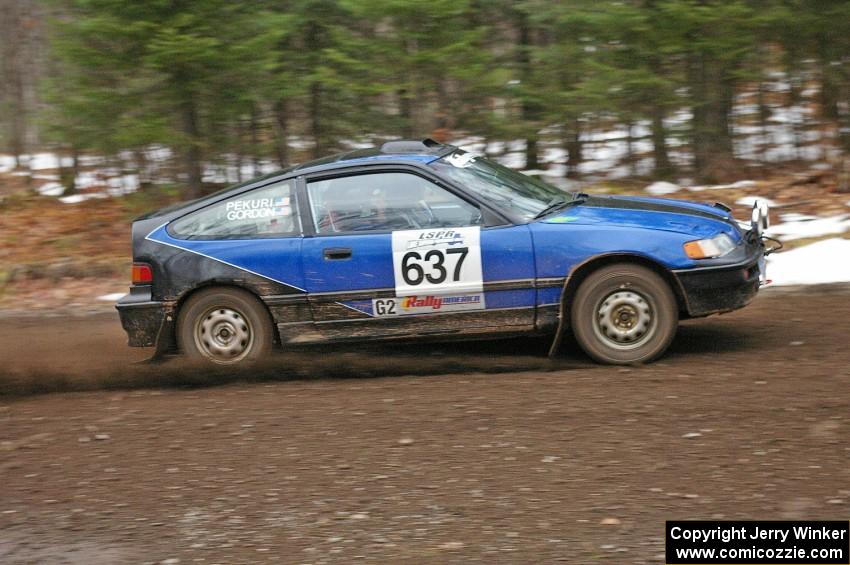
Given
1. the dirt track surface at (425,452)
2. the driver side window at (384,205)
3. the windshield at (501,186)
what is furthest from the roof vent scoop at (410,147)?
the dirt track surface at (425,452)

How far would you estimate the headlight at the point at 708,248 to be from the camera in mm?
6422

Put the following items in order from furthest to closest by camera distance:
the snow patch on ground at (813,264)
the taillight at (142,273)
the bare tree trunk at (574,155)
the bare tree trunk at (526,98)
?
the bare tree trunk at (574,155), the bare tree trunk at (526,98), the snow patch on ground at (813,264), the taillight at (142,273)

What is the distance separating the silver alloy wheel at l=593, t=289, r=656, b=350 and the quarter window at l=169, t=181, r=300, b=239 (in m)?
2.25

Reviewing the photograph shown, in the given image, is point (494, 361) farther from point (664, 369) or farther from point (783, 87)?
point (783, 87)

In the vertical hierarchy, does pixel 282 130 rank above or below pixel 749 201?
above

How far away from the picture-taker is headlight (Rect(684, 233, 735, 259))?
642 centimetres

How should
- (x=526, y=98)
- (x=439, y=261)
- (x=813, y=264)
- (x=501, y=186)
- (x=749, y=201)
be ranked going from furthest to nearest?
(x=526, y=98) < (x=749, y=201) < (x=813, y=264) < (x=501, y=186) < (x=439, y=261)

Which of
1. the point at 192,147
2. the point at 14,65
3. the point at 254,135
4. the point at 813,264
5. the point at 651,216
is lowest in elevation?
the point at 813,264

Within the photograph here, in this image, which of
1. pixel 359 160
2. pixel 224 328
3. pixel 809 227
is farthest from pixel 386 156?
pixel 809 227

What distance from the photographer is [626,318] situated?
6.50 metres

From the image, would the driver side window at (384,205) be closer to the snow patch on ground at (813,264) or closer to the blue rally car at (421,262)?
the blue rally car at (421,262)

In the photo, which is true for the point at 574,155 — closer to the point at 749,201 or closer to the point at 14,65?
the point at 749,201

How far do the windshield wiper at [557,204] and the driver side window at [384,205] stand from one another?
0.46 meters

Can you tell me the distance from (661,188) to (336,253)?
739cm
